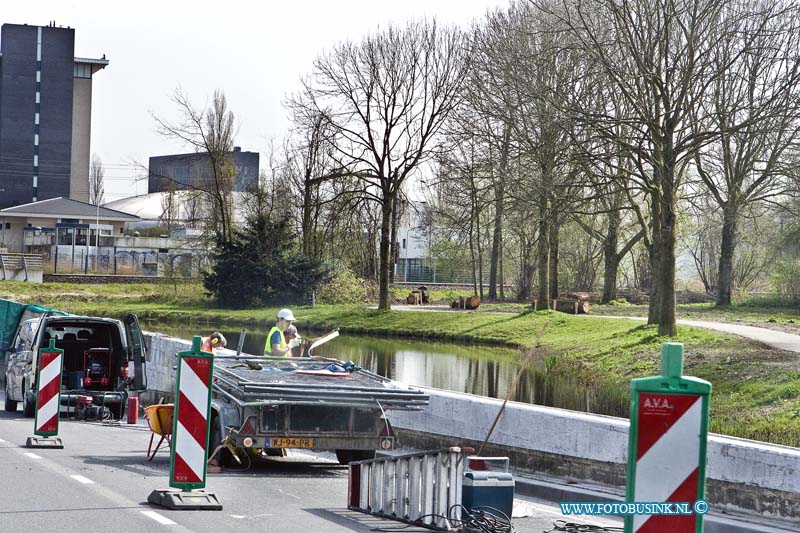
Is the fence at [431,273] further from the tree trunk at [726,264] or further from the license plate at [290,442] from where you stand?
the license plate at [290,442]

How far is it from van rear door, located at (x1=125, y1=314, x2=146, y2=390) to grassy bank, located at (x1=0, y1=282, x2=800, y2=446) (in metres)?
10.2

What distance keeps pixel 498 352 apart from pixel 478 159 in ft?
27.3

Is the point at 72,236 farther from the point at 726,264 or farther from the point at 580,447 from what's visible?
the point at 580,447

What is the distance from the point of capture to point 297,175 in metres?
65.4

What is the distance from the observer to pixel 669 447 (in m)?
5.32

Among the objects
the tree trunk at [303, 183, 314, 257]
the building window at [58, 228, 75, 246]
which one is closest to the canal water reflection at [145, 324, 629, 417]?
the tree trunk at [303, 183, 314, 257]

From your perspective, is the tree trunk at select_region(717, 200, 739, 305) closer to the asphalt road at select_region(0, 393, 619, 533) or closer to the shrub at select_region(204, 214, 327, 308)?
the shrub at select_region(204, 214, 327, 308)

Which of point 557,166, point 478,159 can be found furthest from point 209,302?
point 557,166

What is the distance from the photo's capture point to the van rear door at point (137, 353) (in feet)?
62.8

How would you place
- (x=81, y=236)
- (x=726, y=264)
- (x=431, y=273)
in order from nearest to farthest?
(x=726, y=264), (x=81, y=236), (x=431, y=273)

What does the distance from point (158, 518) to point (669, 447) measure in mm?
5515

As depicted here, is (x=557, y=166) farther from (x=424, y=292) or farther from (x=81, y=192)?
(x=81, y=192)

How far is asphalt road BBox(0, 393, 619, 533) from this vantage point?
9.38 meters

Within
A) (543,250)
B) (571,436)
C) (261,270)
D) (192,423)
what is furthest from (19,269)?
(192,423)
